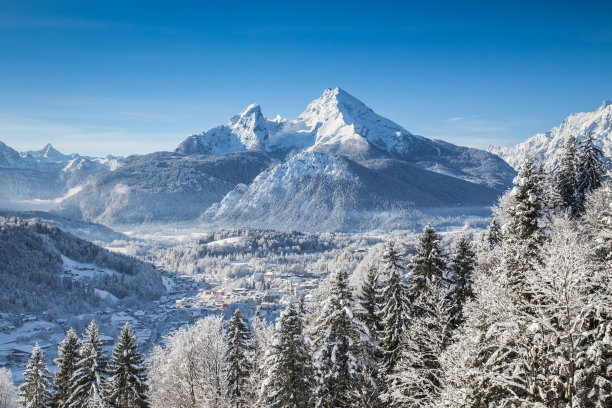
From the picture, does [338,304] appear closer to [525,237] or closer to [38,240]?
[525,237]

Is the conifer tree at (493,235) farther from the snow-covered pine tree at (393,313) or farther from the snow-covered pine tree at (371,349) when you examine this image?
the snow-covered pine tree at (393,313)

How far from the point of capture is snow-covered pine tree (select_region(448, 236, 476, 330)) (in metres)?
28.7

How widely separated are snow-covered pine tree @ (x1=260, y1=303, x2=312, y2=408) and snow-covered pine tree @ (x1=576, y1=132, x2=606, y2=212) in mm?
36941

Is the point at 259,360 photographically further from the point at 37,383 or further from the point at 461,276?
the point at 37,383

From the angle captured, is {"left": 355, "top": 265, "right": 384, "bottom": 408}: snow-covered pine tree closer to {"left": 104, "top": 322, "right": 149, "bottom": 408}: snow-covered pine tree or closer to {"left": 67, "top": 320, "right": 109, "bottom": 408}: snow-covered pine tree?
{"left": 104, "top": 322, "right": 149, "bottom": 408}: snow-covered pine tree

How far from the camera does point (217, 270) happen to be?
166m

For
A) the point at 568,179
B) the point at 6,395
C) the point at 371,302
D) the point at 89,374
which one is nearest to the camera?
the point at 371,302

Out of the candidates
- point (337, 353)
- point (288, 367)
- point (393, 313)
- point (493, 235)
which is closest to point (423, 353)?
point (337, 353)

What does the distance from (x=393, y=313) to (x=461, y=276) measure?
7077 mm

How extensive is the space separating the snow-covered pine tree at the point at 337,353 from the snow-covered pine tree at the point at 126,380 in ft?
52.4

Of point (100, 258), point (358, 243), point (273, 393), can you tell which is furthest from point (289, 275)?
point (273, 393)

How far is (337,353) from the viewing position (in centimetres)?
2156

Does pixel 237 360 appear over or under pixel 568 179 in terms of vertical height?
under

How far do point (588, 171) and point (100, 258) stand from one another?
158921 millimetres
